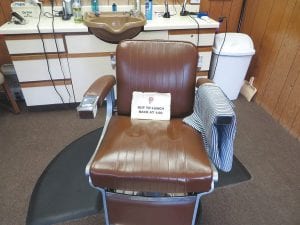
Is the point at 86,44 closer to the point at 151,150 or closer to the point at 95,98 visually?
the point at 95,98

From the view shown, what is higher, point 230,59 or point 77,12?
point 77,12

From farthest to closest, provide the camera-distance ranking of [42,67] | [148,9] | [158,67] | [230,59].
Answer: [230,59], [148,9], [42,67], [158,67]

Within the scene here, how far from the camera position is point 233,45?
2068 mm

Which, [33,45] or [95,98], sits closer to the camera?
[95,98]

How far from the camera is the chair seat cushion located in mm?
891

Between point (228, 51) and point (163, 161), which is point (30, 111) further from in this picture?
point (228, 51)

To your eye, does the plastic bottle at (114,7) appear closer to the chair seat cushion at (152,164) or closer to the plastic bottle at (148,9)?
the plastic bottle at (148,9)

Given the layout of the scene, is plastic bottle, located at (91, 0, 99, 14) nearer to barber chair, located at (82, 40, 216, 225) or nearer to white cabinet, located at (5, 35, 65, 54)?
white cabinet, located at (5, 35, 65, 54)

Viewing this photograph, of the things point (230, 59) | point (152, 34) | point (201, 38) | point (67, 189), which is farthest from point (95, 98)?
point (230, 59)

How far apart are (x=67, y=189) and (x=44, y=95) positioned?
40.2 inches

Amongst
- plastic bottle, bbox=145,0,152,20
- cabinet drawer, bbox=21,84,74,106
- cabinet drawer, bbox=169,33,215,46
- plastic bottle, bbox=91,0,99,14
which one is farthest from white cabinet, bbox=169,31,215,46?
cabinet drawer, bbox=21,84,74,106

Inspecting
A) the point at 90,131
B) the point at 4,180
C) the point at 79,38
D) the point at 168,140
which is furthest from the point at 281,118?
the point at 4,180

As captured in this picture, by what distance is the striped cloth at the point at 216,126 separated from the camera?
93 cm

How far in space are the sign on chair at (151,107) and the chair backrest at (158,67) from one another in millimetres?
44
